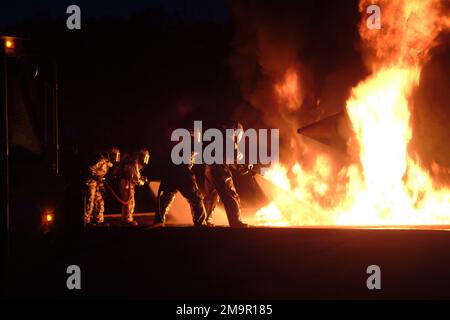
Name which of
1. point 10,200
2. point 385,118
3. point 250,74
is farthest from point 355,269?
point 250,74

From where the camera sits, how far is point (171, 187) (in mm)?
10117

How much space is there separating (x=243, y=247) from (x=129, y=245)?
1.64m

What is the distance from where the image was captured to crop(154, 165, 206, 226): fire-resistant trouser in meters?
9.88

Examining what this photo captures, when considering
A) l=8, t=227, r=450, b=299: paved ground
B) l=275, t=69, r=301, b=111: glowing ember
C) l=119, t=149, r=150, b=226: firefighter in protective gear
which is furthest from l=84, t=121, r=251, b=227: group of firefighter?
l=275, t=69, r=301, b=111: glowing ember

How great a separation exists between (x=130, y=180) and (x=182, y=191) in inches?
64.8

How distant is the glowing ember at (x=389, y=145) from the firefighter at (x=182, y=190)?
1934mm

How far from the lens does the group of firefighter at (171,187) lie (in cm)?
988

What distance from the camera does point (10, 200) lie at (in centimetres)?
663

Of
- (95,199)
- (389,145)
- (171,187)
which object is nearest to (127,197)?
(95,199)

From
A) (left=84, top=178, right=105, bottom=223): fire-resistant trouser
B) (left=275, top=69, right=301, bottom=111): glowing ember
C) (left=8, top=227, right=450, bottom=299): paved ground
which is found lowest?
(left=8, top=227, right=450, bottom=299): paved ground

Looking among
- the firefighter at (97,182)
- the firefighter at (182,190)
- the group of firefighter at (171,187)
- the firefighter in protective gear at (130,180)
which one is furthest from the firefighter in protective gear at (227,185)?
the firefighter at (97,182)

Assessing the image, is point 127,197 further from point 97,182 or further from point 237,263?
point 237,263

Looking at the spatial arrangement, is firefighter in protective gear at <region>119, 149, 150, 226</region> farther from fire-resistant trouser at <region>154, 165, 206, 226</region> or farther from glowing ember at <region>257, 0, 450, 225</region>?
glowing ember at <region>257, 0, 450, 225</region>
